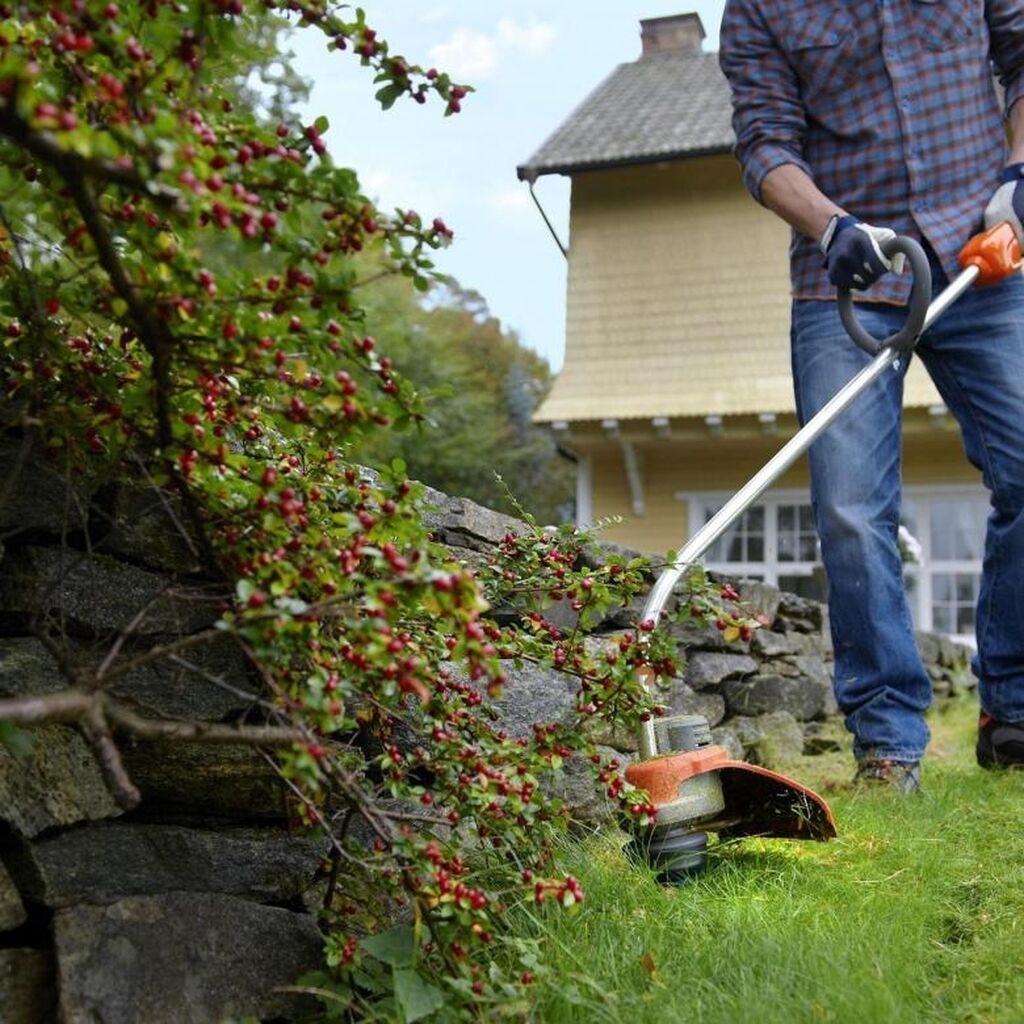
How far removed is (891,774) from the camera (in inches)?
104

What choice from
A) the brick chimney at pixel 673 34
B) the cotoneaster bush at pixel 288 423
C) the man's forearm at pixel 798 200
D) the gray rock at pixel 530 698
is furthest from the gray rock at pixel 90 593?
the brick chimney at pixel 673 34

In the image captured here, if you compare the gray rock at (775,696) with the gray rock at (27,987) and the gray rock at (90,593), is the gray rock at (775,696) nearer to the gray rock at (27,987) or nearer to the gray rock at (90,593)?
the gray rock at (90,593)

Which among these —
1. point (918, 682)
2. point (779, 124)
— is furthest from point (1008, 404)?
point (779, 124)

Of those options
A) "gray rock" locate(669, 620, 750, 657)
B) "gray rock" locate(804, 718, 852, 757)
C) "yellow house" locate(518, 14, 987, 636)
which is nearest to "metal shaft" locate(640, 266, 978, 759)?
"gray rock" locate(669, 620, 750, 657)

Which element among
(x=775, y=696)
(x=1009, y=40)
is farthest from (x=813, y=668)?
(x=1009, y=40)

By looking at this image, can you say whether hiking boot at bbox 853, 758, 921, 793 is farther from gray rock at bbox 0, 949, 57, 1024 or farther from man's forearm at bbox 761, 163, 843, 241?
gray rock at bbox 0, 949, 57, 1024

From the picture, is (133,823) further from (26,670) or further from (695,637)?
(695,637)

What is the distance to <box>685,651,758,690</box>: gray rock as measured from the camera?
3629 millimetres

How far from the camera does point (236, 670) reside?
1717mm

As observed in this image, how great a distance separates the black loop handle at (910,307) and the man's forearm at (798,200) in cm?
19

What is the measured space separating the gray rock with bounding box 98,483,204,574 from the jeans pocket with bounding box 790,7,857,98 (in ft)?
6.61

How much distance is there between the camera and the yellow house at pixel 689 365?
1010 centimetres

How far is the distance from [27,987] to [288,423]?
0.72 meters

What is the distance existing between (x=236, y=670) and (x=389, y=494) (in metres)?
0.40
